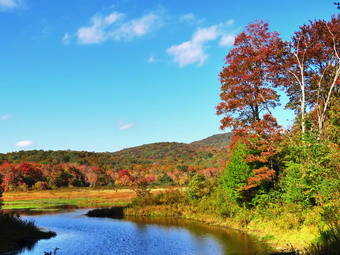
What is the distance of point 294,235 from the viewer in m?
21.5

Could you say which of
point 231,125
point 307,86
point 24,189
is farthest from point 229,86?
point 24,189

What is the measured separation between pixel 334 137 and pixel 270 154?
6.22m

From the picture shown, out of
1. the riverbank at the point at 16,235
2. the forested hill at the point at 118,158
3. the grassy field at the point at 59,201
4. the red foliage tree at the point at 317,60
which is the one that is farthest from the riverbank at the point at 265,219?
the forested hill at the point at 118,158

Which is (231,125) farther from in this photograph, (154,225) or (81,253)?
(81,253)

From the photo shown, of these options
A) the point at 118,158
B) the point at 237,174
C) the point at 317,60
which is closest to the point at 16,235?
the point at 237,174

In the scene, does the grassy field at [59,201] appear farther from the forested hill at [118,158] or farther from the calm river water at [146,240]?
the forested hill at [118,158]

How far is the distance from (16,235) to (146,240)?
10251mm

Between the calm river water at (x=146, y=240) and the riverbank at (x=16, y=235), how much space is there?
→ 944 mm

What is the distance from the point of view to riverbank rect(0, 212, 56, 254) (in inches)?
855

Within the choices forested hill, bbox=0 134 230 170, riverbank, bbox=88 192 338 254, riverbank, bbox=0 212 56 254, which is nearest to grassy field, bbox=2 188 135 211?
riverbank, bbox=88 192 338 254

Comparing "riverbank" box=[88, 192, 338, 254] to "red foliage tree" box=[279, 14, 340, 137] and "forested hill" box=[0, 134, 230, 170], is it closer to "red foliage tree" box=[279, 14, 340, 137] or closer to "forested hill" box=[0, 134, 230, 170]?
"red foliage tree" box=[279, 14, 340, 137]

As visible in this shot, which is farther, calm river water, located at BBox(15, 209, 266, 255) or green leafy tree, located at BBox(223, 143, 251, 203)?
green leafy tree, located at BBox(223, 143, 251, 203)

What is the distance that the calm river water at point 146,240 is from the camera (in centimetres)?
2158

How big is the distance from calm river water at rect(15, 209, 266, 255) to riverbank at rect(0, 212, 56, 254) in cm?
94
